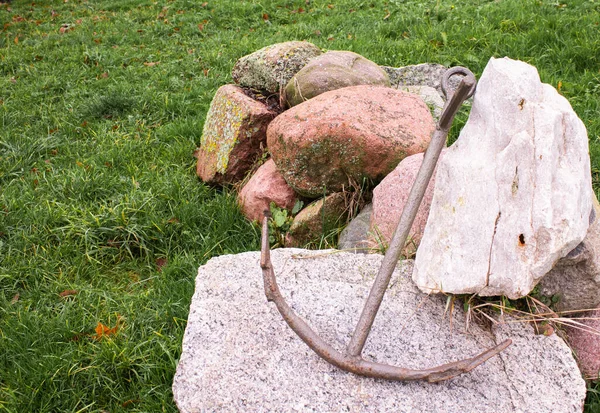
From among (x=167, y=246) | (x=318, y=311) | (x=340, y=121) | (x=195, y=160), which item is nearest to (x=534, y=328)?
(x=318, y=311)

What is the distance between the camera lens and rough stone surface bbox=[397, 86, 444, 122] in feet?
13.8

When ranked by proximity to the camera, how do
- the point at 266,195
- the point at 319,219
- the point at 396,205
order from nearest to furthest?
the point at 396,205 → the point at 319,219 → the point at 266,195

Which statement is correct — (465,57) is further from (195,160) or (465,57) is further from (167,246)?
(167,246)

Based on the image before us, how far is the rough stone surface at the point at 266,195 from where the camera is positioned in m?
3.54

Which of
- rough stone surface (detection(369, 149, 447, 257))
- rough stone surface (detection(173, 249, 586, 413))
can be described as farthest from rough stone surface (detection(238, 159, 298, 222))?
rough stone surface (detection(173, 249, 586, 413))

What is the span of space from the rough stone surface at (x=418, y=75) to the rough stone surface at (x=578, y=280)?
9.06 ft

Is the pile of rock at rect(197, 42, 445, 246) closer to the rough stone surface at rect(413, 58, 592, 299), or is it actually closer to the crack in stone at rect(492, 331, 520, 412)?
the rough stone surface at rect(413, 58, 592, 299)

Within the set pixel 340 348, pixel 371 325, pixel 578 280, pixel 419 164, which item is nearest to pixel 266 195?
pixel 419 164

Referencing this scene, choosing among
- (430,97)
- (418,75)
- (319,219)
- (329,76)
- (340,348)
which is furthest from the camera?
(418,75)

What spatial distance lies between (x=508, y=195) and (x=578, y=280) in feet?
1.69

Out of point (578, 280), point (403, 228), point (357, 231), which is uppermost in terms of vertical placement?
point (403, 228)

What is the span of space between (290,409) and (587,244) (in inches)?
53.3

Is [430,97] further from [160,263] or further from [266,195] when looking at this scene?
[160,263]

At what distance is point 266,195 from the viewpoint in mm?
3529
